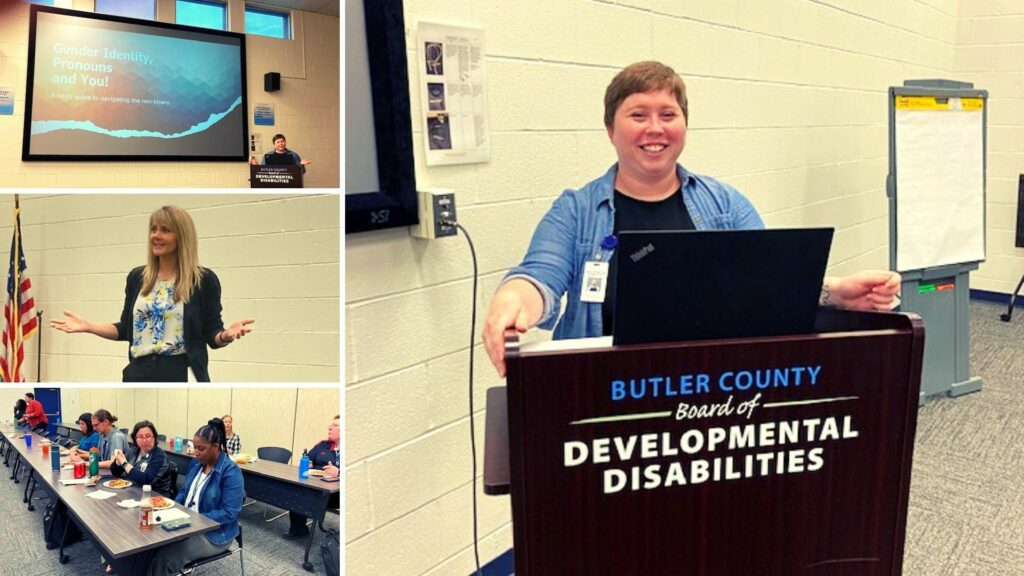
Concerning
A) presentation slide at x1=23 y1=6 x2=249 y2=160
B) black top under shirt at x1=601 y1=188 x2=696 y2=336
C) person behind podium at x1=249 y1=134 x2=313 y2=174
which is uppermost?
presentation slide at x1=23 y1=6 x2=249 y2=160

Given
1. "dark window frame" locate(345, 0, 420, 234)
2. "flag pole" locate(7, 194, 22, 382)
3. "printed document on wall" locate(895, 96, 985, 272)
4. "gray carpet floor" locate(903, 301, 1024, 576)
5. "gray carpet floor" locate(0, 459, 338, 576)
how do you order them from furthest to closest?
"printed document on wall" locate(895, 96, 985, 272)
"gray carpet floor" locate(903, 301, 1024, 576)
"dark window frame" locate(345, 0, 420, 234)
"gray carpet floor" locate(0, 459, 338, 576)
"flag pole" locate(7, 194, 22, 382)

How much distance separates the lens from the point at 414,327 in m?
1.73

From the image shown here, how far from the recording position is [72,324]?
0.81 metres

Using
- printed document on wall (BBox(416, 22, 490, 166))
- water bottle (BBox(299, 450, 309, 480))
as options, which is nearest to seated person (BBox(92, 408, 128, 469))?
water bottle (BBox(299, 450, 309, 480))

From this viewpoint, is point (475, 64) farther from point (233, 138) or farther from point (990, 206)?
point (990, 206)

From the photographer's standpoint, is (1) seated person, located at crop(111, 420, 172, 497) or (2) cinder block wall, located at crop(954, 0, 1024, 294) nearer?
(1) seated person, located at crop(111, 420, 172, 497)

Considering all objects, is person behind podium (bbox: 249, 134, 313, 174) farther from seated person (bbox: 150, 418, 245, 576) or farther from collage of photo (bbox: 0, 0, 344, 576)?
seated person (bbox: 150, 418, 245, 576)

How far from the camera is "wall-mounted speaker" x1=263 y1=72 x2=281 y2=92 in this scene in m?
1.34

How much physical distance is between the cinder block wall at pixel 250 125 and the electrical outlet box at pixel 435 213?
0.38 m

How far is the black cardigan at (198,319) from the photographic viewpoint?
0.81 meters

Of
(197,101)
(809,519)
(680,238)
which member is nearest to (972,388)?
(809,519)

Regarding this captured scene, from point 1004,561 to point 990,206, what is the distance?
380 centimetres

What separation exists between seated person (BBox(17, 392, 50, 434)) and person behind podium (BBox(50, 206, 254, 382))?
0.11 meters

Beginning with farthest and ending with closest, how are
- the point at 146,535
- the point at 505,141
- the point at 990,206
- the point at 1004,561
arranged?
the point at 990,206, the point at 1004,561, the point at 505,141, the point at 146,535
